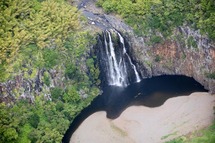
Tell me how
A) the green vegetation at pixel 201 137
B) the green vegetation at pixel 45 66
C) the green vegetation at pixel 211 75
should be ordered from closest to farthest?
the green vegetation at pixel 201 137, the green vegetation at pixel 45 66, the green vegetation at pixel 211 75

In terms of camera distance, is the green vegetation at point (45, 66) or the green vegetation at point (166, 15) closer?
the green vegetation at point (45, 66)

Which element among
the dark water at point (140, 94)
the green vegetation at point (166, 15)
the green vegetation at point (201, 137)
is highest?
the green vegetation at point (166, 15)

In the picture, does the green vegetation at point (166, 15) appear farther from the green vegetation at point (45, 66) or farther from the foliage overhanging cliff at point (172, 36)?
the green vegetation at point (45, 66)

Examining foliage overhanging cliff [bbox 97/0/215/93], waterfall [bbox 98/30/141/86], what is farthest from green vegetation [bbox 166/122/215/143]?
waterfall [bbox 98/30/141/86]

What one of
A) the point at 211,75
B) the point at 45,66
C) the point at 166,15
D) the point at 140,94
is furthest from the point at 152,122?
the point at 166,15

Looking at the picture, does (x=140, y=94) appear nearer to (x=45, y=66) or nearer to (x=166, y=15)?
(x=166, y=15)

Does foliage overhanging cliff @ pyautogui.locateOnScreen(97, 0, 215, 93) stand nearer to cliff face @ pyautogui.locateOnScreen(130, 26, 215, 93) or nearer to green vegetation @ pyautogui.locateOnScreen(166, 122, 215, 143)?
cliff face @ pyautogui.locateOnScreen(130, 26, 215, 93)

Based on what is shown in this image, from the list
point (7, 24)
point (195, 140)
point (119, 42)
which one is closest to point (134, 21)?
point (119, 42)

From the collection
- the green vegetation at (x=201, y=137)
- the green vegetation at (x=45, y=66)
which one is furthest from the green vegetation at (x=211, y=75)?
the green vegetation at (x=45, y=66)
